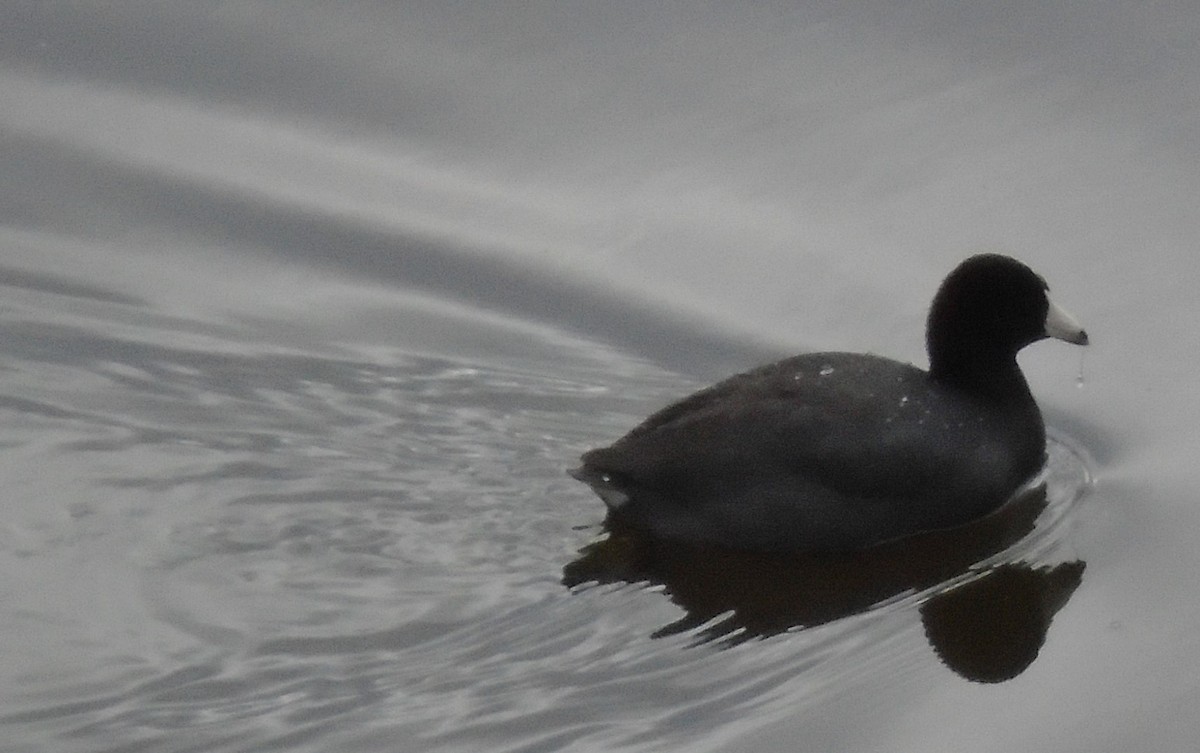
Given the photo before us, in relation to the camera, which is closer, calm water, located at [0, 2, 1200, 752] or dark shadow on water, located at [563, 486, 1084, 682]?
calm water, located at [0, 2, 1200, 752]

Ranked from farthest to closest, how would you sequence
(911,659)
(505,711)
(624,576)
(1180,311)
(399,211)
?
(399,211) → (1180,311) → (624,576) → (911,659) → (505,711)

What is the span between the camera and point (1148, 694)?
5.42 m

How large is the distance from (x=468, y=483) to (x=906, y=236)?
216 cm

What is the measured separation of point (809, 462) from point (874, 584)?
0.41 metres

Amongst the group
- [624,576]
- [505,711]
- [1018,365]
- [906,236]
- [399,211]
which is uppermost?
[399,211]

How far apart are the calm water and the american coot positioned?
0.11 metres

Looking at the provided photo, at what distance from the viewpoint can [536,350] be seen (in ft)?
23.8

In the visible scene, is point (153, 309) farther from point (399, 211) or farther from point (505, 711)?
point (505, 711)

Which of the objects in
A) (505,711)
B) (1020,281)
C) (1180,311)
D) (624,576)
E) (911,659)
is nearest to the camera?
(505,711)

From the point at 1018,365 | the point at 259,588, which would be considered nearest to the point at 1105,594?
the point at 1018,365

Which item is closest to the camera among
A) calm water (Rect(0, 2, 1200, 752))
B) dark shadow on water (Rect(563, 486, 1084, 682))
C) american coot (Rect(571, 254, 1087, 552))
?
calm water (Rect(0, 2, 1200, 752))

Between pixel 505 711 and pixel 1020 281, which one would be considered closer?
pixel 505 711

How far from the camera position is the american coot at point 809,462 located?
6.23 meters

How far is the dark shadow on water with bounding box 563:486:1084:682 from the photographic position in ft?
18.9
